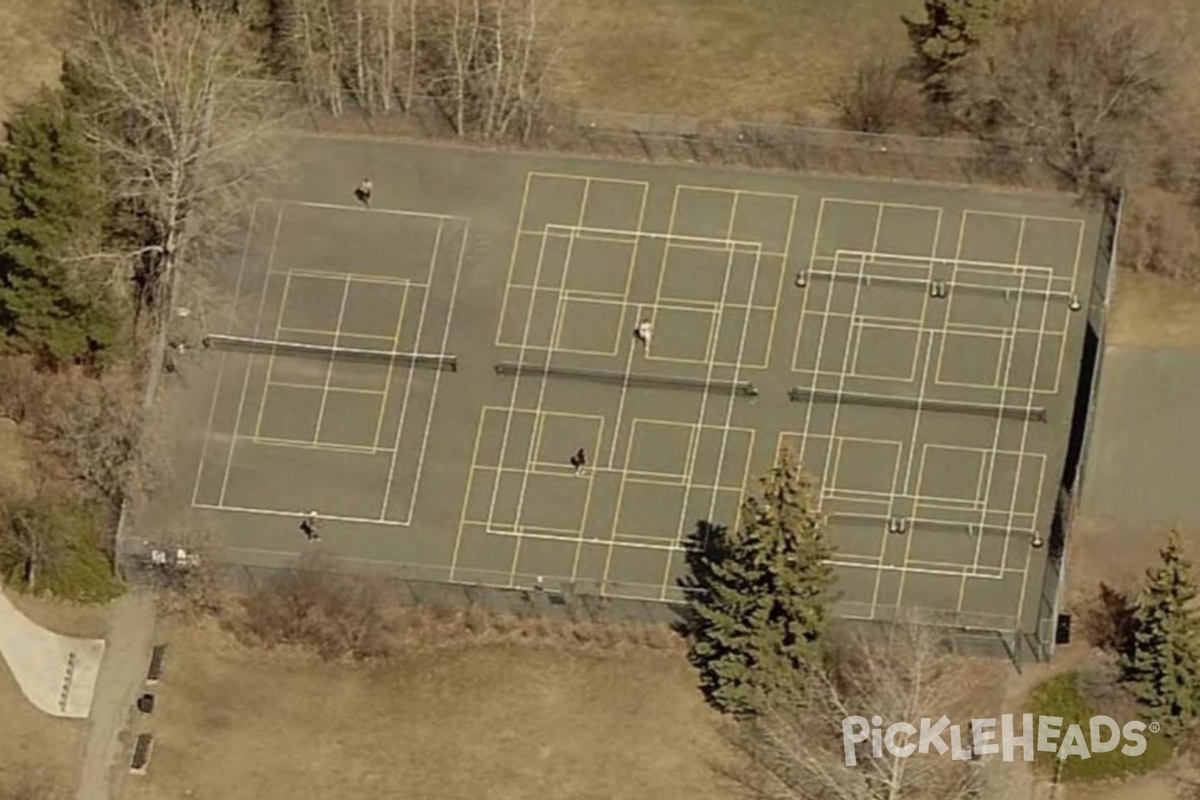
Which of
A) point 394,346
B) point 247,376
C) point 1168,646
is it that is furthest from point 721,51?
point 1168,646

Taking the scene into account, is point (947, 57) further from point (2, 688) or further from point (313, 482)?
point (2, 688)

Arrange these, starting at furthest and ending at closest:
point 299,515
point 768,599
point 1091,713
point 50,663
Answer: point 299,515, point 50,663, point 1091,713, point 768,599

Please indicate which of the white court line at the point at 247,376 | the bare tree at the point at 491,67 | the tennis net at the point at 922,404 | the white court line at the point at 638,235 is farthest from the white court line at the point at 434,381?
the tennis net at the point at 922,404

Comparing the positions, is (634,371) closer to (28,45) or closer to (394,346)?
(394,346)

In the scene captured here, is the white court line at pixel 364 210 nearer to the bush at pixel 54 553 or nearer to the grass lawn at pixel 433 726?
the bush at pixel 54 553

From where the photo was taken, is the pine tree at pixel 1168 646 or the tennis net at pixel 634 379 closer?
the pine tree at pixel 1168 646

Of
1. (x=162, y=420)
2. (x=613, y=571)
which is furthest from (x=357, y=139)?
(x=613, y=571)
